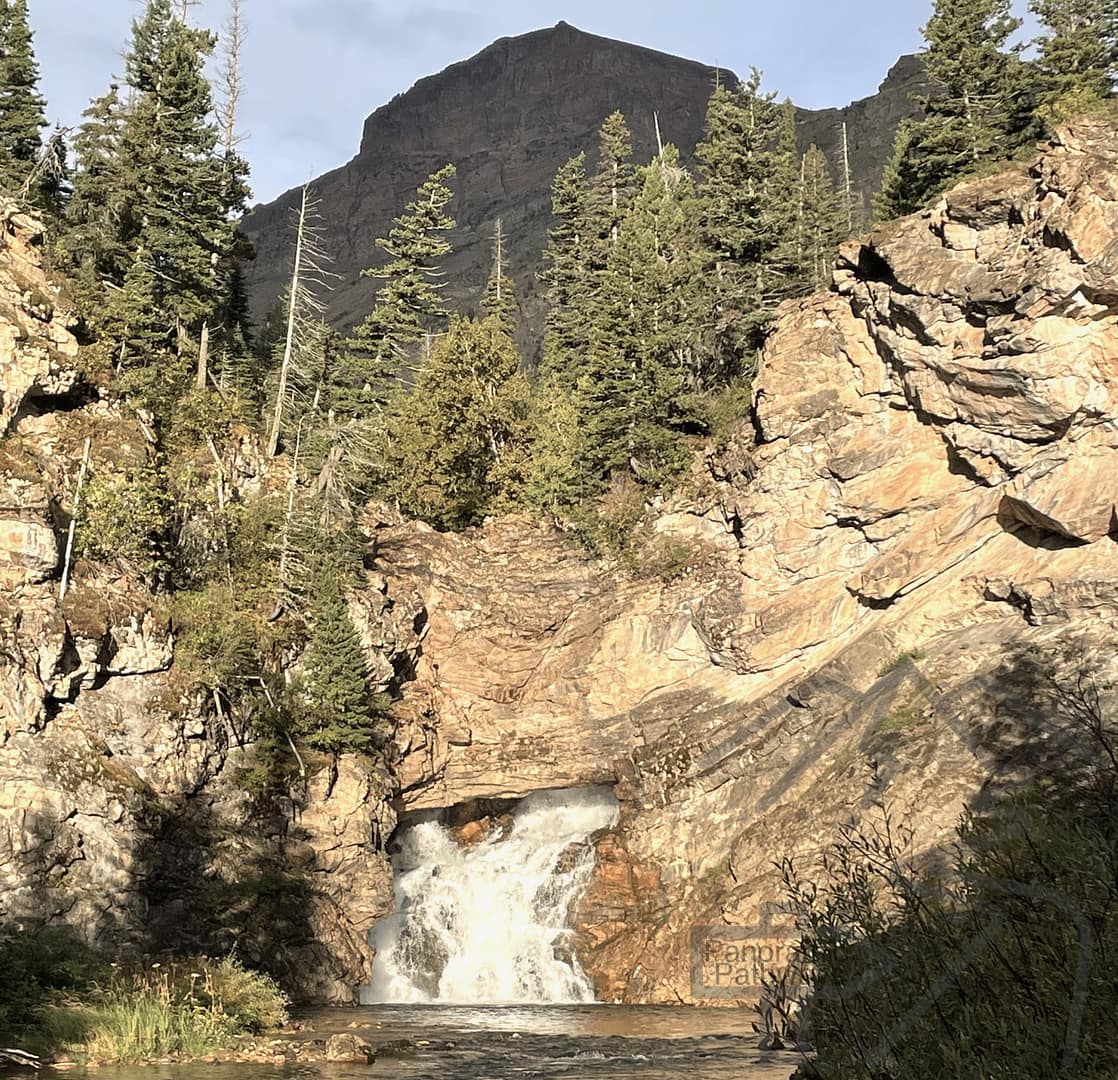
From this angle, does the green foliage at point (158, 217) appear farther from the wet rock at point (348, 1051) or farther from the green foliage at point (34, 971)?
the wet rock at point (348, 1051)

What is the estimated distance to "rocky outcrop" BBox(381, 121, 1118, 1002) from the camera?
101 ft

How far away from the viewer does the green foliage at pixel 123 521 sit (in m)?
34.5

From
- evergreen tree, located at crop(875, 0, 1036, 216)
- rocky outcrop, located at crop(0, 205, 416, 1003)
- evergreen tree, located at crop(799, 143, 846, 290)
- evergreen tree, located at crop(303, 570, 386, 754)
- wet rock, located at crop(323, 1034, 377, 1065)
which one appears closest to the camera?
wet rock, located at crop(323, 1034, 377, 1065)

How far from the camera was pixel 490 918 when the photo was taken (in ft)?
120

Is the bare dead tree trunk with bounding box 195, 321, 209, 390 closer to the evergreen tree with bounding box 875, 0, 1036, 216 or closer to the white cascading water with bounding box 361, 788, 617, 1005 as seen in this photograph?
the white cascading water with bounding box 361, 788, 617, 1005

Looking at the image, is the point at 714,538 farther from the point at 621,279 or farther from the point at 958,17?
the point at 958,17

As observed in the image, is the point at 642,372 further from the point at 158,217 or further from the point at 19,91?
the point at 19,91

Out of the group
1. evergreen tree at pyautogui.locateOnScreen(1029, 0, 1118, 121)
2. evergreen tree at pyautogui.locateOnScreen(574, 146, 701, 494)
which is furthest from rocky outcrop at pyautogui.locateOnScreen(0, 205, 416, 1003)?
evergreen tree at pyautogui.locateOnScreen(1029, 0, 1118, 121)

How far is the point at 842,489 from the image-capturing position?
36.8 metres

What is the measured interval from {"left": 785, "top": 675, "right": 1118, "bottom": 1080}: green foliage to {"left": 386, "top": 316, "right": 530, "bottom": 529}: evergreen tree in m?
41.5

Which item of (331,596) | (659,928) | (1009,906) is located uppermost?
(331,596)

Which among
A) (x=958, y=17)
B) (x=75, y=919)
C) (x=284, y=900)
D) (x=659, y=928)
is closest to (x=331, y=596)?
(x=284, y=900)

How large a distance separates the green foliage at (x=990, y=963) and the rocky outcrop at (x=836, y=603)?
963 inches

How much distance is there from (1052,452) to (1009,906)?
2915 centimetres
